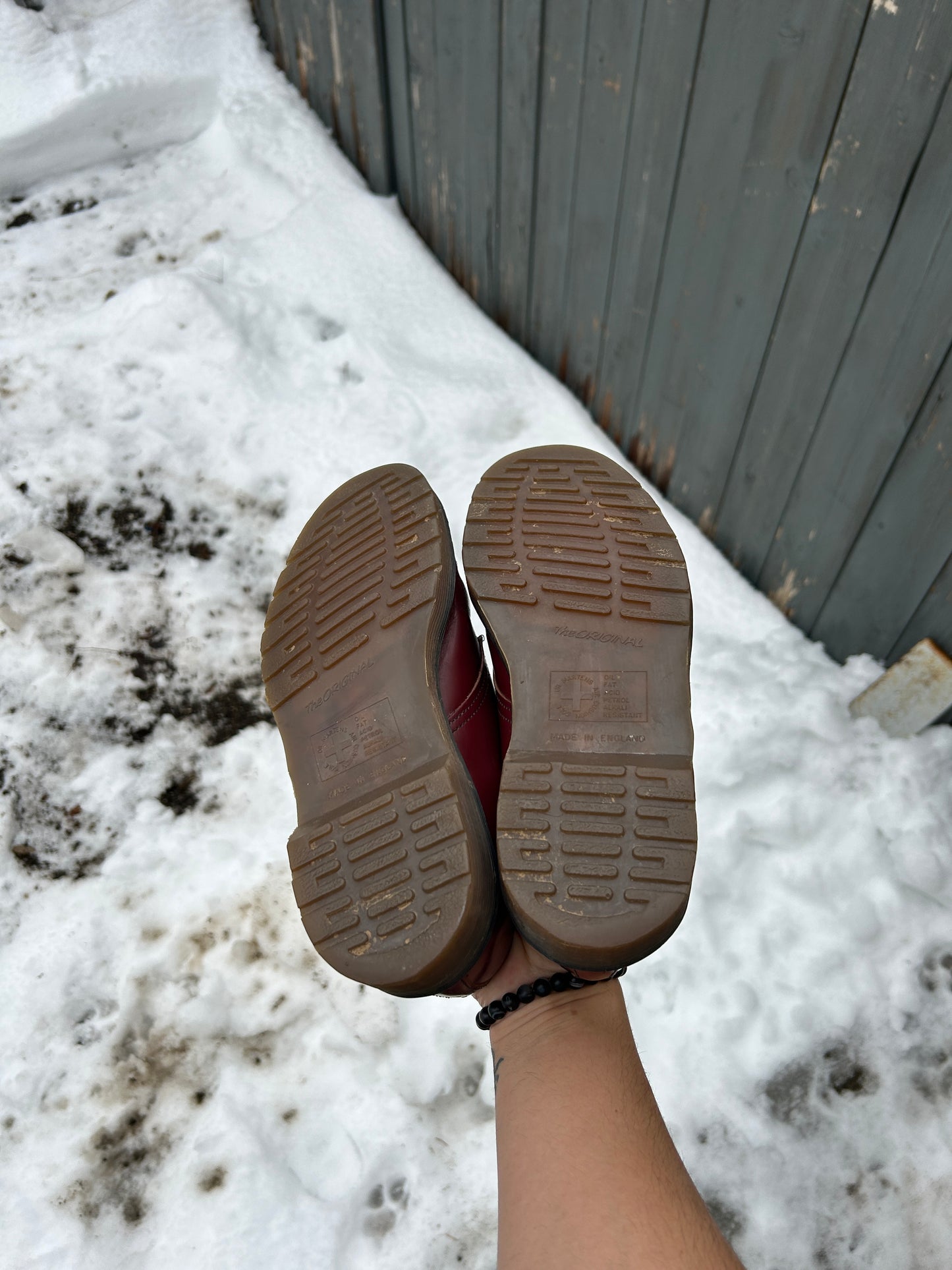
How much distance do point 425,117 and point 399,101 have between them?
0.36 ft

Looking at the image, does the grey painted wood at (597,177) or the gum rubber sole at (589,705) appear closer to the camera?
the gum rubber sole at (589,705)

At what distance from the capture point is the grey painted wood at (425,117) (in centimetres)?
159

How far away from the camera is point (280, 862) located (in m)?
1.24

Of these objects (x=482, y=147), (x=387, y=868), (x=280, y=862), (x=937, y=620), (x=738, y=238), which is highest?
(x=738, y=238)

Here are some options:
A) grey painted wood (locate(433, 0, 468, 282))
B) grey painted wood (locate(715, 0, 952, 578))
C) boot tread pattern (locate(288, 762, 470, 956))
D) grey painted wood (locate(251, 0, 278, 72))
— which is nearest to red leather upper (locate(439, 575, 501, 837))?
boot tread pattern (locate(288, 762, 470, 956))

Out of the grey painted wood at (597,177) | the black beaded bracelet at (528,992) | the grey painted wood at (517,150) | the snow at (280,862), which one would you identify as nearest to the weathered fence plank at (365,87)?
the snow at (280,862)

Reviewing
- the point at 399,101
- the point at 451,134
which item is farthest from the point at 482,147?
the point at 399,101

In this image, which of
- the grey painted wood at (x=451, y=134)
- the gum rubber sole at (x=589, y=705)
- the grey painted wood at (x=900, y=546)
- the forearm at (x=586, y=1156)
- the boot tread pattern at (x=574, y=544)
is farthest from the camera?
the grey painted wood at (x=451, y=134)

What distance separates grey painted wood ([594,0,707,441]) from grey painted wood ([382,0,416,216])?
0.68 m

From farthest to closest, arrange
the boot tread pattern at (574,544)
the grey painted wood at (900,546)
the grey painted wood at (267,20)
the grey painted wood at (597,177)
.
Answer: the grey painted wood at (267,20)
the grey painted wood at (597,177)
the grey painted wood at (900,546)
the boot tread pattern at (574,544)

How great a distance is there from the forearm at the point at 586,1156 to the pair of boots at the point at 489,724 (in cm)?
9

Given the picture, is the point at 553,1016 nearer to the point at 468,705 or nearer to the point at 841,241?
the point at 468,705

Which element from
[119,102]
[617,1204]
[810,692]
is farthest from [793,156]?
[119,102]

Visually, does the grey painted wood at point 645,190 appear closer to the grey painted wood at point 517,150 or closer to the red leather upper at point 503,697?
the grey painted wood at point 517,150
